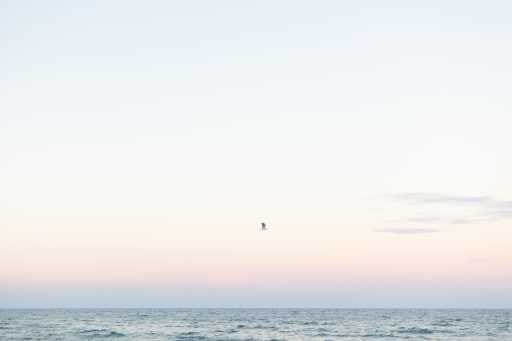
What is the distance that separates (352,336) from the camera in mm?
63531

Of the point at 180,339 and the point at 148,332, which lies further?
the point at 148,332

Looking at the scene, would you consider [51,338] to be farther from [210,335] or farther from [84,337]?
[210,335]

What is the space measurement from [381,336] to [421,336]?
406 cm

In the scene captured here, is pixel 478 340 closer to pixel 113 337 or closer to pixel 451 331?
pixel 451 331

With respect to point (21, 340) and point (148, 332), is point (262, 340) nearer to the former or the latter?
point (148, 332)

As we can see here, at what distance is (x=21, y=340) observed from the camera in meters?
56.2

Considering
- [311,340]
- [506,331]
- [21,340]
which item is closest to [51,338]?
[21,340]

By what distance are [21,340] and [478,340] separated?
42067mm

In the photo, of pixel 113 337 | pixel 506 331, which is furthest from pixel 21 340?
pixel 506 331

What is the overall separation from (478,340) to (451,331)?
1065 cm

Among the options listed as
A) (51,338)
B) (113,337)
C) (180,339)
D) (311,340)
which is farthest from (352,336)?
(51,338)

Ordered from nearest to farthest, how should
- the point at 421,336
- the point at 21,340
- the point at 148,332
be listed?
the point at 21,340 < the point at 421,336 < the point at 148,332

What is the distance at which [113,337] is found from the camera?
5906 cm

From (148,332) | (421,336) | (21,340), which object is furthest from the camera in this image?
(148,332)
